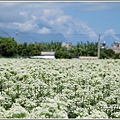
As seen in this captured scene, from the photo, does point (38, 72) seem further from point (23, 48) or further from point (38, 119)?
point (23, 48)

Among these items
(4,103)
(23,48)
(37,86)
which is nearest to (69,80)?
(37,86)

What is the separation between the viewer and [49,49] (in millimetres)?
96562

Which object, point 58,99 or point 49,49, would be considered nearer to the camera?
point 58,99

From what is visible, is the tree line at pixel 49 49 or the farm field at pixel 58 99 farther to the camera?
the tree line at pixel 49 49

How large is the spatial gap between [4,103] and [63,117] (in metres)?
2.40

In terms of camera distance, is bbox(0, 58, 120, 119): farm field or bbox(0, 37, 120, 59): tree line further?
bbox(0, 37, 120, 59): tree line

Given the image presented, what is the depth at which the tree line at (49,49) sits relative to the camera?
5662cm

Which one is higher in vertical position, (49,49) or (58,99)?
(58,99)

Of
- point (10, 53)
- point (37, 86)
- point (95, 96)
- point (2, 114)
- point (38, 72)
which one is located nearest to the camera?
point (2, 114)

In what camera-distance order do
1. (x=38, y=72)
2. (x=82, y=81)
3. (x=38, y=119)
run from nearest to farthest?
(x=38, y=119) → (x=82, y=81) → (x=38, y=72)

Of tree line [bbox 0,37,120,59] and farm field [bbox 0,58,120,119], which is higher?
farm field [bbox 0,58,120,119]

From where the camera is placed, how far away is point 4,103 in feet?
23.6

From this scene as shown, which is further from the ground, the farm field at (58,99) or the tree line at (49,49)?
the farm field at (58,99)

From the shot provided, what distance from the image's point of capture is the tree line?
2229 inches
